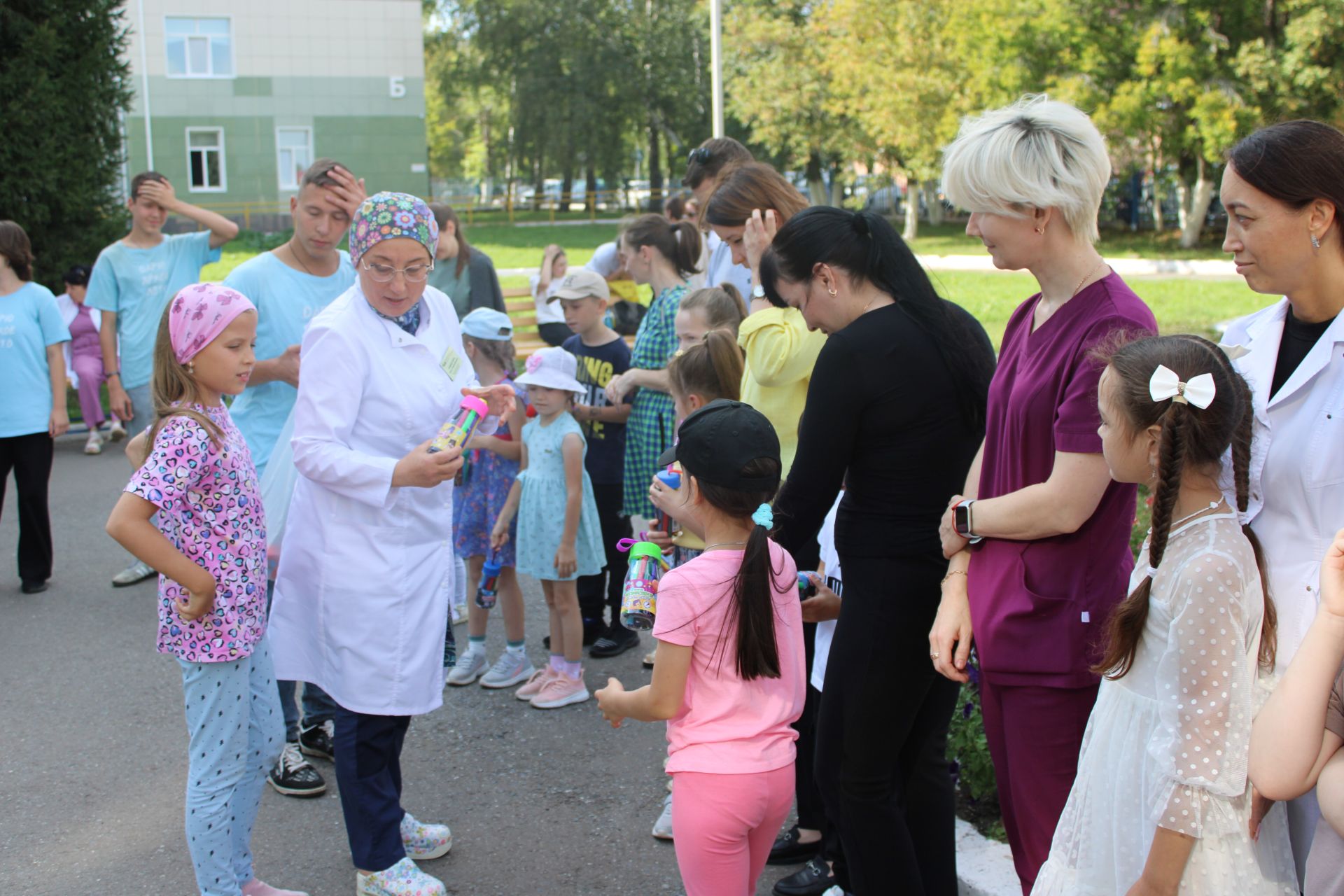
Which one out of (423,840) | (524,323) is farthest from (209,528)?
(524,323)

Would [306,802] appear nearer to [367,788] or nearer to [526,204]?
[367,788]

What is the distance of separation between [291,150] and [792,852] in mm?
38223

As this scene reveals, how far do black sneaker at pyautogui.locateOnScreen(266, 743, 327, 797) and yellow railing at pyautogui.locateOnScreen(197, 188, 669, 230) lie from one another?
3648 cm

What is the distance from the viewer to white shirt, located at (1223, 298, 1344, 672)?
221 cm

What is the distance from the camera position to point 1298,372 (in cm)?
230

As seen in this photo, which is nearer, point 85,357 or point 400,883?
point 400,883

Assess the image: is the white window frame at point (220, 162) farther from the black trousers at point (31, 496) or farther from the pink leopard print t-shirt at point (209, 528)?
the pink leopard print t-shirt at point (209, 528)

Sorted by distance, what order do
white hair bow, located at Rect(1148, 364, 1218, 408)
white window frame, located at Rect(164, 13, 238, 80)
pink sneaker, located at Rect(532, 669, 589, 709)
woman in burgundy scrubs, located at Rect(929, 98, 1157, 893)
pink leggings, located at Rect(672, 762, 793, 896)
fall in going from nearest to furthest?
white hair bow, located at Rect(1148, 364, 1218, 408) < woman in burgundy scrubs, located at Rect(929, 98, 1157, 893) < pink leggings, located at Rect(672, 762, 793, 896) < pink sneaker, located at Rect(532, 669, 589, 709) < white window frame, located at Rect(164, 13, 238, 80)

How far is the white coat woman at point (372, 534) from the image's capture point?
3361mm

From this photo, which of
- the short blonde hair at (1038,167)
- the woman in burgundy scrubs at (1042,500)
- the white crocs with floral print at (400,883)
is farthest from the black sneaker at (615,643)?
the short blonde hair at (1038,167)

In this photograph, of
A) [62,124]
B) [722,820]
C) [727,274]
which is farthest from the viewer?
[62,124]

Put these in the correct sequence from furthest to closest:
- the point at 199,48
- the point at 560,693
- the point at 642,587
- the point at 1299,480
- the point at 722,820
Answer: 1. the point at 199,48
2. the point at 560,693
3. the point at 642,587
4. the point at 722,820
5. the point at 1299,480

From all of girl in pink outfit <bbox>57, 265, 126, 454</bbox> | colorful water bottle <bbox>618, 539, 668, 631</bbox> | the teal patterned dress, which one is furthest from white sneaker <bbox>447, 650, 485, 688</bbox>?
girl in pink outfit <bbox>57, 265, 126, 454</bbox>

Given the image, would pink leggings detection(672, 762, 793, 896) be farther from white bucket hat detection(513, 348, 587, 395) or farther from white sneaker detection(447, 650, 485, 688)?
white sneaker detection(447, 650, 485, 688)
